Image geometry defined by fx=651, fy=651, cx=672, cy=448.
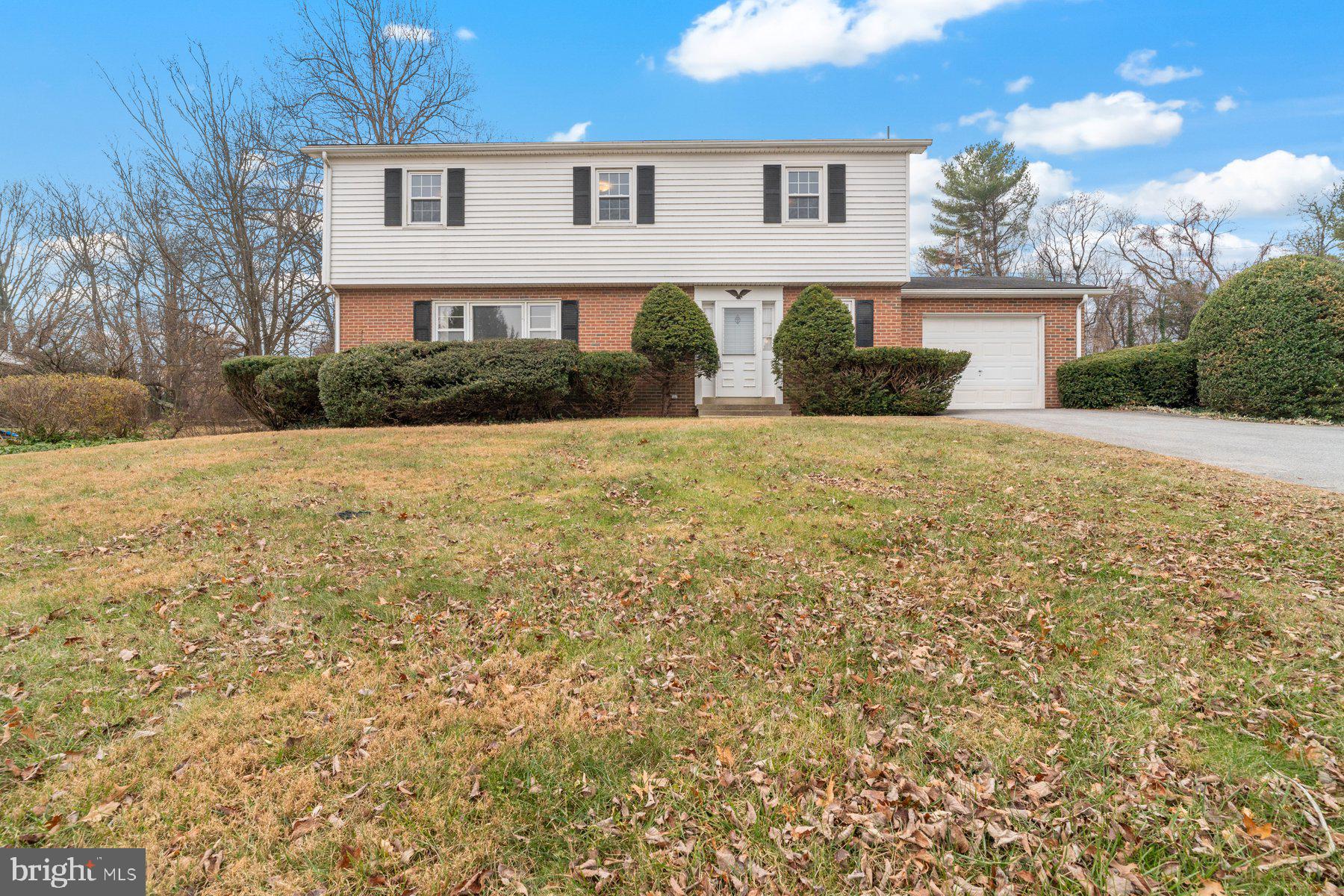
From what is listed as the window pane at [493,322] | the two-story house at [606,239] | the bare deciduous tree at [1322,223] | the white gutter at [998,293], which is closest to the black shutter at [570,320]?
the two-story house at [606,239]

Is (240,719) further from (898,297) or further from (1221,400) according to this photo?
(1221,400)

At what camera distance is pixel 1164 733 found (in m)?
2.70

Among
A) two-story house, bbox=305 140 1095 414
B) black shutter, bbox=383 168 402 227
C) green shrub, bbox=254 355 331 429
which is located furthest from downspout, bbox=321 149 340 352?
green shrub, bbox=254 355 331 429

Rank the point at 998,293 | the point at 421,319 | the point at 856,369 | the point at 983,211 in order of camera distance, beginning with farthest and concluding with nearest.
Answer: the point at 983,211, the point at 998,293, the point at 421,319, the point at 856,369

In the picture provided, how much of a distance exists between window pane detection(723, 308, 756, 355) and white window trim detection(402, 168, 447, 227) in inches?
257

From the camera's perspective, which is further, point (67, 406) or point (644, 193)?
point (644, 193)

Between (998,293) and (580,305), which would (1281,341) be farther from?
(580,305)

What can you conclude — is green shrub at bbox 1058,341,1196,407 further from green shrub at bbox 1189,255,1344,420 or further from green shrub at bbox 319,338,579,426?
green shrub at bbox 319,338,579,426

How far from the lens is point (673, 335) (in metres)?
12.5

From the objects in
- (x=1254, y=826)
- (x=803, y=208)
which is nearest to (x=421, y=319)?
(x=803, y=208)

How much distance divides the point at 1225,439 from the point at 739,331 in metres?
8.44

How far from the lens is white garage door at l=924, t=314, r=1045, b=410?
15.5 m

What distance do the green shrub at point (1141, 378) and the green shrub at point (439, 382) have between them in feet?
38.2

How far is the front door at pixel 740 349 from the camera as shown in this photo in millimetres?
14109
